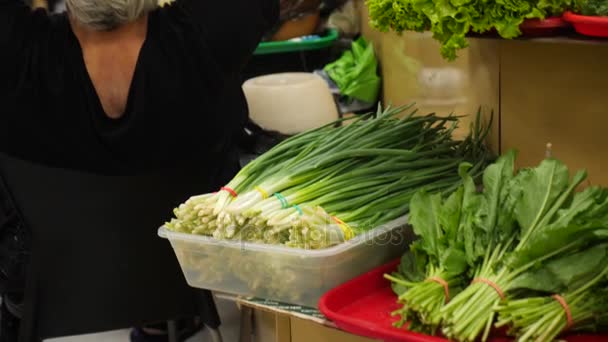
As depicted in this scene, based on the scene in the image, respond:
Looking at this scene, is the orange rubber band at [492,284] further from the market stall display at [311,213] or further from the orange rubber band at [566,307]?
the market stall display at [311,213]

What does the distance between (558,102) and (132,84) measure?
1036mm

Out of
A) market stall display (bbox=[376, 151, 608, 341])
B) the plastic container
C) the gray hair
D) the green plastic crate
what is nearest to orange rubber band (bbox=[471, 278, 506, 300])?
market stall display (bbox=[376, 151, 608, 341])

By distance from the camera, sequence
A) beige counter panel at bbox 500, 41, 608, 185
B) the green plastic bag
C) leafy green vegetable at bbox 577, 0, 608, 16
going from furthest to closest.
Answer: the green plastic bag, beige counter panel at bbox 500, 41, 608, 185, leafy green vegetable at bbox 577, 0, 608, 16

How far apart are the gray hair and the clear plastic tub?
68cm

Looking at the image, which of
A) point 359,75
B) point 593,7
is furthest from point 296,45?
point 593,7

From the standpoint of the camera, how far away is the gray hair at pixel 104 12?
2.12 metres

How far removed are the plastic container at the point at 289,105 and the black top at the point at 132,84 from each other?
0.67 meters

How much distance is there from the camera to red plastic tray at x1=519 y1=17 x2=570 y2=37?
1.55 metres

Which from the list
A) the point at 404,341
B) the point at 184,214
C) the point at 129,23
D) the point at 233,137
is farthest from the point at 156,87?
the point at 404,341

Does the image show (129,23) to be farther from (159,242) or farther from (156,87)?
(159,242)

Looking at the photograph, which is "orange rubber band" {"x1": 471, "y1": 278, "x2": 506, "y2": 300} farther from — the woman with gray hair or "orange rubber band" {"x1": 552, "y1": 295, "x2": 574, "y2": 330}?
the woman with gray hair

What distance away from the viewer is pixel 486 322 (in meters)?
1.35

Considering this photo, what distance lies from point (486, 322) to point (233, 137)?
129 centimetres

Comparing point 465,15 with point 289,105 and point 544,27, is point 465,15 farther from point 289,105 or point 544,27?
point 289,105
